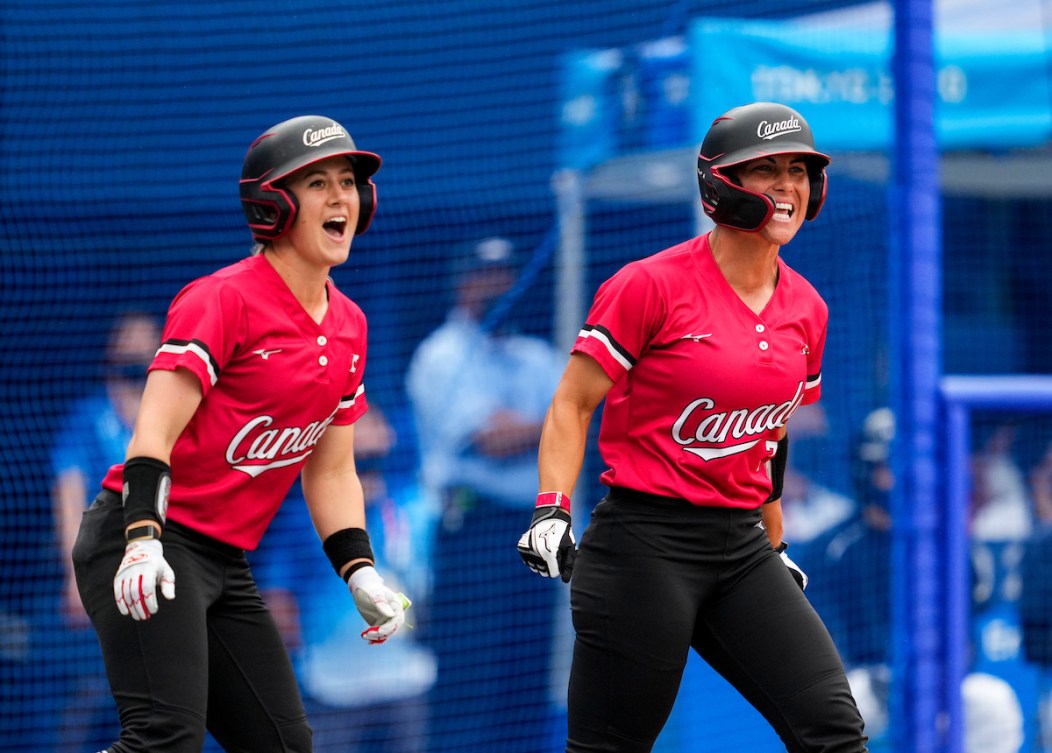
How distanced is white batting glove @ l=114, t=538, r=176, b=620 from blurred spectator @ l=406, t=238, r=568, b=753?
3.62 meters

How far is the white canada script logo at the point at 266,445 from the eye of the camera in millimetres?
3857

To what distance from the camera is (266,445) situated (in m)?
3.91

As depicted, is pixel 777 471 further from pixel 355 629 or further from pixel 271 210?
pixel 355 629

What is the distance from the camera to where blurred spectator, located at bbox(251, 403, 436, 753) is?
6.99 meters

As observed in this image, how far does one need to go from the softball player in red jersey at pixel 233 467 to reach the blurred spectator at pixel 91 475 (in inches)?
110

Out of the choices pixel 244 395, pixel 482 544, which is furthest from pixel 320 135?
pixel 482 544

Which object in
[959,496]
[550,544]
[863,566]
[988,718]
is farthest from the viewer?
[863,566]

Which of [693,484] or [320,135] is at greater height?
[320,135]

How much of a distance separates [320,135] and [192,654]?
1.37m

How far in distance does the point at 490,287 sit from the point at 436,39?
1434 millimetres

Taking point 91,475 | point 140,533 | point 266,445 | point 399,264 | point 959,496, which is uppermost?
point 399,264

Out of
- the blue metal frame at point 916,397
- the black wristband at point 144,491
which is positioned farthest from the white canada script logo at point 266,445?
the blue metal frame at point 916,397

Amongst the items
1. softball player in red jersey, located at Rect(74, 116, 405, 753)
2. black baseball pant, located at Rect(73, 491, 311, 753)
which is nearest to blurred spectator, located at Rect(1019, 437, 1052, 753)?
softball player in red jersey, located at Rect(74, 116, 405, 753)

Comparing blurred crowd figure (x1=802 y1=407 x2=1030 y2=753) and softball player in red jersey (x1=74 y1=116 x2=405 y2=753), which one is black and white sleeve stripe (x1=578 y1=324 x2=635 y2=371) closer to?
softball player in red jersey (x1=74 y1=116 x2=405 y2=753)
